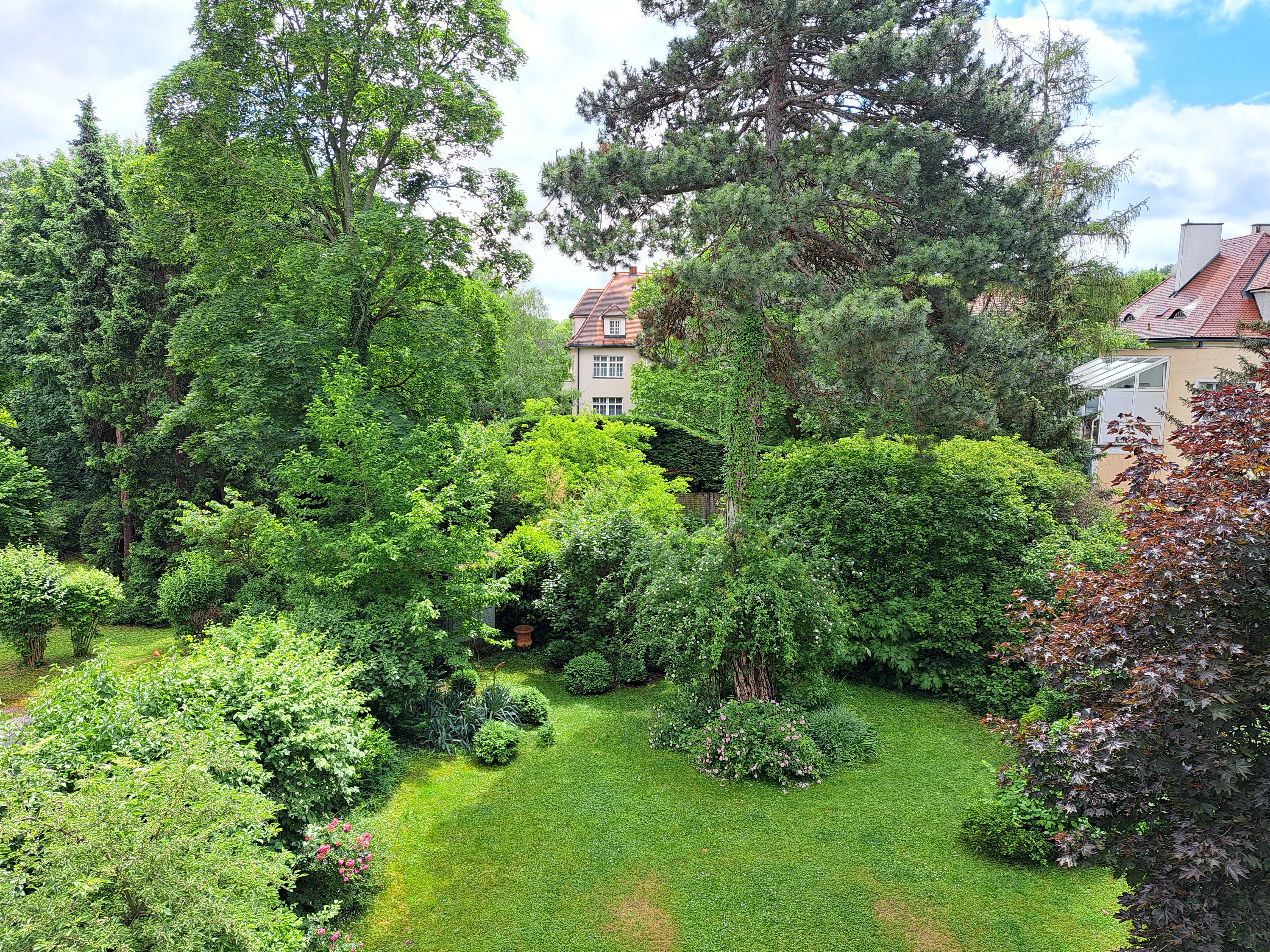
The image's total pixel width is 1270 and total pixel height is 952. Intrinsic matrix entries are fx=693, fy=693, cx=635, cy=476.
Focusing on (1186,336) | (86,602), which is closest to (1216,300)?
(1186,336)

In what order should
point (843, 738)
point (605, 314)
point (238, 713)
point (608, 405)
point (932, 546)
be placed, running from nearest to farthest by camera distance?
point (238, 713), point (843, 738), point (932, 546), point (605, 314), point (608, 405)

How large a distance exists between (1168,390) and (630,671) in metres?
20.6

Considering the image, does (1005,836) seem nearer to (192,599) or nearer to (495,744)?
(495,744)

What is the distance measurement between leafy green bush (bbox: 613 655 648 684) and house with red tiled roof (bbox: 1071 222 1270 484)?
49.9 ft

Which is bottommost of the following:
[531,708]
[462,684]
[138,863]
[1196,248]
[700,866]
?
[700,866]

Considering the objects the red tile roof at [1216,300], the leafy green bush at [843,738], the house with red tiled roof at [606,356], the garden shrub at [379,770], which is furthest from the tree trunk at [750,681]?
the house with red tiled roof at [606,356]

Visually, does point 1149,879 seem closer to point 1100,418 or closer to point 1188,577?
point 1188,577

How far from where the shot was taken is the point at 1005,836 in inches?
307

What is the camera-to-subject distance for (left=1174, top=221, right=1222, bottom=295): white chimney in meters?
24.3

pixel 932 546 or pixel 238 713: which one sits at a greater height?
pixel 932 546

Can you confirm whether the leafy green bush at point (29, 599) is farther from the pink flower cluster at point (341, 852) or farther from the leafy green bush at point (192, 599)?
the pink flower cluster at point (341, 852)

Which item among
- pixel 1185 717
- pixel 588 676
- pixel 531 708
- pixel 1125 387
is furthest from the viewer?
pixel 1125 387

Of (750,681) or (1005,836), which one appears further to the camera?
(750,681)

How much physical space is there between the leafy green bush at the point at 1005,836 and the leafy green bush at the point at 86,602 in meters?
17.0
